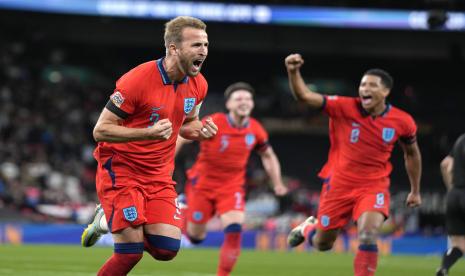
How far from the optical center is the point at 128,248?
6.45 metres

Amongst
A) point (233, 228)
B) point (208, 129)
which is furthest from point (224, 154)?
point (208, 129)

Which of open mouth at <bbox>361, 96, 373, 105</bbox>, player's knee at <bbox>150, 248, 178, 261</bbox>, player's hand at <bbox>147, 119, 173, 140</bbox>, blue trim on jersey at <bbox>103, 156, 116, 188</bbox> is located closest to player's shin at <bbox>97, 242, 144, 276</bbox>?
player's knee at <bbox>150, 248, 178, 261</bbox>

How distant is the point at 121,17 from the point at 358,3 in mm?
7752

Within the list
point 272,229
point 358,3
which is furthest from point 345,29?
point 272,229

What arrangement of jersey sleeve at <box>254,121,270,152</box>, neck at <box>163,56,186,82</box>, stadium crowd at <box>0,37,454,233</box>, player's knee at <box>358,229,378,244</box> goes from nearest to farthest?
neck at <box>163,56,186,82</box>
player's knee at <box>358,229,378,244</box>
jersey sleeve at <box>254,121,270,152</box>
stadium crowd at <box>0,37,454,233</box>

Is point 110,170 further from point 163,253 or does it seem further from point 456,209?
point 456,209

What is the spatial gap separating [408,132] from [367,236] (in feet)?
4.45

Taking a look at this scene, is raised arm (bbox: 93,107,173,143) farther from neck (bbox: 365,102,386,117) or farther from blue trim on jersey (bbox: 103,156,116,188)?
neck (bbox: 365,102,386,117)

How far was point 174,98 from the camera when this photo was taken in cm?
680

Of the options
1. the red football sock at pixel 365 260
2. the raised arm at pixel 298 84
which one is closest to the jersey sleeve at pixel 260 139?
the raised arm at pixel 298 84

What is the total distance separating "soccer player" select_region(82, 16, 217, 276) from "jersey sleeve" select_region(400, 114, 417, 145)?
3.18 meters

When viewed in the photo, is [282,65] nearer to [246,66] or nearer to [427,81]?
[246,66]

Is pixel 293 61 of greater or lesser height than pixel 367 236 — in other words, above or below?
above

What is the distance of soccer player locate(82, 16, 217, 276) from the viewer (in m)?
6.46
